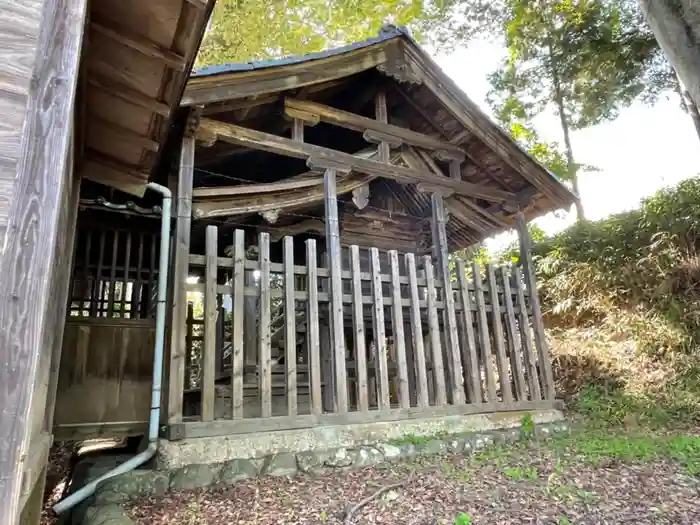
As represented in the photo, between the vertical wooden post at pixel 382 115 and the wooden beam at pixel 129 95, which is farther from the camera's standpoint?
the vertical wooden post at pixel 382 115

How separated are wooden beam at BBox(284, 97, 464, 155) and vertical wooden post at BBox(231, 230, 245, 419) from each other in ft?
7.15

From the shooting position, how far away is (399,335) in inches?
227

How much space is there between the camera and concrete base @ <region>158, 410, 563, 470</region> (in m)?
4.32

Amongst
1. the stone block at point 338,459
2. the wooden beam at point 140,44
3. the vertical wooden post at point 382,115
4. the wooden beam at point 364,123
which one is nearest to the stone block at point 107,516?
the stone block at point 338,459

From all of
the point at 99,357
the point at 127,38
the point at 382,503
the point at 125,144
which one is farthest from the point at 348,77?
the point at 382,503

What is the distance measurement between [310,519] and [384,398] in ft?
6.98

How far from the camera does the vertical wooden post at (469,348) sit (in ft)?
20.1

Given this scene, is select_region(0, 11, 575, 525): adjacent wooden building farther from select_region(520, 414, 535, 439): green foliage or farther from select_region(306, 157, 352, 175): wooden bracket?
select_region(520, 414, 535, 439): green foliage

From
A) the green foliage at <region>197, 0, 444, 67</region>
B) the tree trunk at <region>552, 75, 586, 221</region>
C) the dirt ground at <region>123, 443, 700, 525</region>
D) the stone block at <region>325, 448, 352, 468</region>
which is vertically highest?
the green foliage at <region>197, 0, 444, 67</region>

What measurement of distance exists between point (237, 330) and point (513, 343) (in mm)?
3938

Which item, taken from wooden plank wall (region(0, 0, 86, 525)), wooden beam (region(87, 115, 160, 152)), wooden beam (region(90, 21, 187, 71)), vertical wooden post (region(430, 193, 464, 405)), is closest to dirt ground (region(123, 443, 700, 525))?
vertical wooden post (region(430, 193, 464, 405))

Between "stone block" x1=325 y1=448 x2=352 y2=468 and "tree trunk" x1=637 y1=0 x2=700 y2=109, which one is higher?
"tree trunk" x1=637 y1=0 x2=700 y2=109

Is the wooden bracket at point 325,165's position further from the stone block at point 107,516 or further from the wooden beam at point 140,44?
the stone block at point 107,516

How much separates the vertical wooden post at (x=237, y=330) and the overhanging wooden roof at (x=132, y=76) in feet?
4.05
